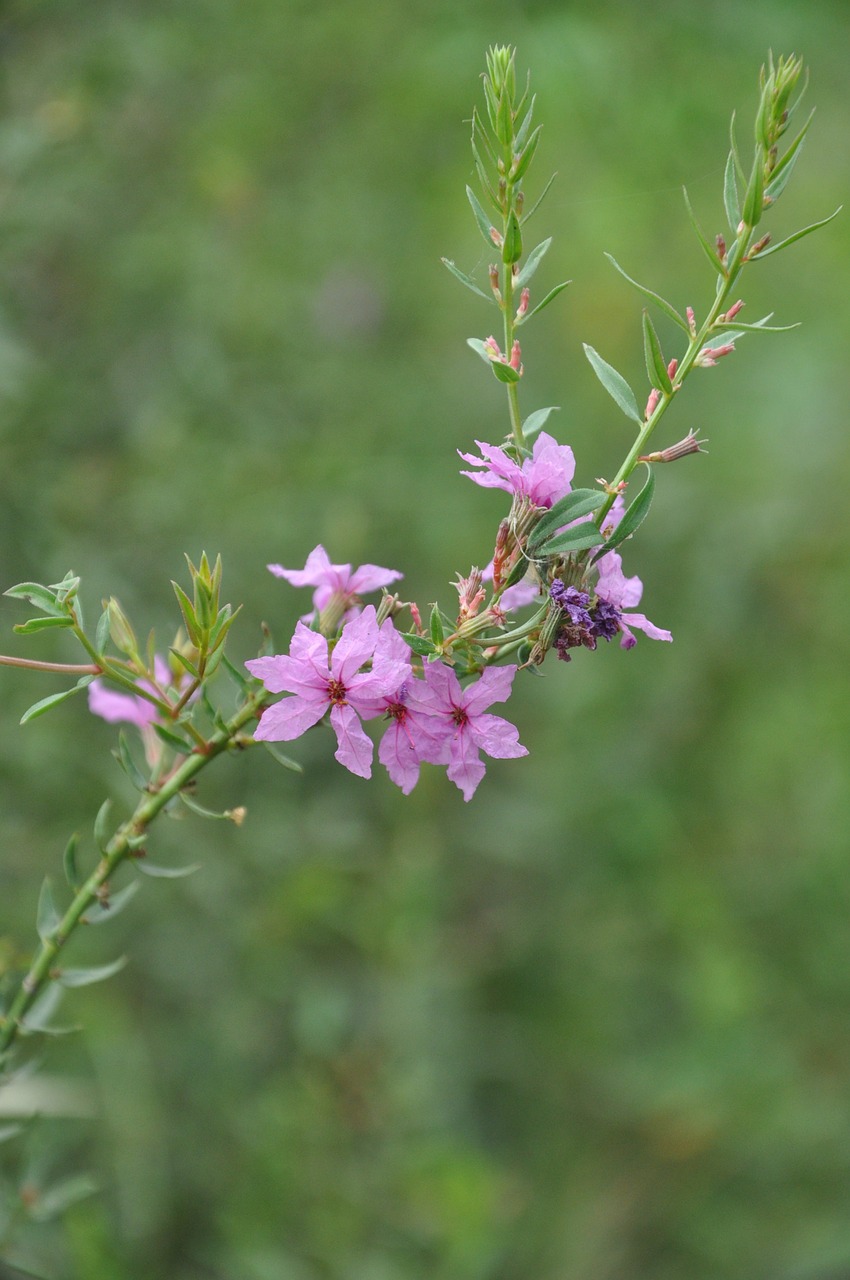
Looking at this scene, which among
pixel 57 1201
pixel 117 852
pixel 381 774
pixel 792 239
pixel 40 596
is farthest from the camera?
pixel 381 774

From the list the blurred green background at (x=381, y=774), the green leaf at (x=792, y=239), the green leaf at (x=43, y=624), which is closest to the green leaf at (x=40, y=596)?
the green leaf at (x=43, y=624)

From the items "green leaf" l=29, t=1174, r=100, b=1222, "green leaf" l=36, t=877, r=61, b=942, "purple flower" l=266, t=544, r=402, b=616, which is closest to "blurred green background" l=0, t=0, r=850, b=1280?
"green leaf" l=29, t=1174, r=100, b=1222

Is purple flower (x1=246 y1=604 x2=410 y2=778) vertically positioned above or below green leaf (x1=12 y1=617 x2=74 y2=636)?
above

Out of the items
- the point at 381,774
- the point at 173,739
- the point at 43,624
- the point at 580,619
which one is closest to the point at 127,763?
the point at 173,739

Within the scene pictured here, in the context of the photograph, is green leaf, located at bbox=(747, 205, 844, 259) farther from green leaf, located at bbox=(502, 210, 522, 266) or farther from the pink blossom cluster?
the pink blossom cluster

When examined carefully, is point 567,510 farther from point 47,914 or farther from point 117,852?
point 47,914

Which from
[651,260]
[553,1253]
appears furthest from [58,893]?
[651,260]
